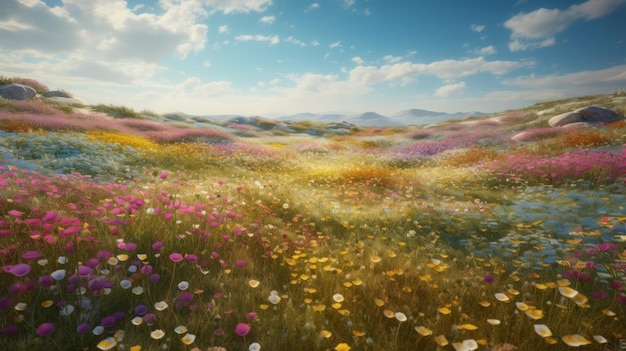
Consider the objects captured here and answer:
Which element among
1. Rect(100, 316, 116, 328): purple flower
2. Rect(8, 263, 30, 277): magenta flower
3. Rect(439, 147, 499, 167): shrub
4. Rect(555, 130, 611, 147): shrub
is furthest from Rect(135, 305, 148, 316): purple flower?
Rect(555, 130, 611, 147): shrub

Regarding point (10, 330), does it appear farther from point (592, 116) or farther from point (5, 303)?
point (592, 116)

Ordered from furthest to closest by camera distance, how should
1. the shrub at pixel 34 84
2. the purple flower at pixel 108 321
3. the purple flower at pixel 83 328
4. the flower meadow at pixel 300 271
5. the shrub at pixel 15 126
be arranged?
1. the shrub at pixel 34 84
2. the shrub at pixel 15 126
3. the flower meadow at pixel 300 271
4. the purple flower at pixel 108 321
5. the purple flower at pixel 83 328

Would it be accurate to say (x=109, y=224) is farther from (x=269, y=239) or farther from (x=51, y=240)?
(x=269, y=239)

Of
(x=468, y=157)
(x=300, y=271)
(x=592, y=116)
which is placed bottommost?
(x=468, y=157)

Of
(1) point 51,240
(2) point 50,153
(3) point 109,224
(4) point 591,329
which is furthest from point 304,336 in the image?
(2) point 50,153

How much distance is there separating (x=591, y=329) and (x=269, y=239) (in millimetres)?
4177

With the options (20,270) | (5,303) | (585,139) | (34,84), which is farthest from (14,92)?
(585,139)

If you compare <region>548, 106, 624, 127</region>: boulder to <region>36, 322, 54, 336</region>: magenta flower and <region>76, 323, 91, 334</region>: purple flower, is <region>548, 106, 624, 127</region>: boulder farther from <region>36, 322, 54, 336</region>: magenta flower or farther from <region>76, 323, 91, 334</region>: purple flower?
<region>36, 322, 54, 336</region>: magenta flower

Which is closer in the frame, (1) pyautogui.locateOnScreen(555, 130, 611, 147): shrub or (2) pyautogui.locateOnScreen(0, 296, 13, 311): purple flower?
(2) pyautogui.locateOnScreen(0, 296, 13, 311): purple flower

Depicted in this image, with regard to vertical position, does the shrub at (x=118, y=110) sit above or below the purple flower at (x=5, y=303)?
above

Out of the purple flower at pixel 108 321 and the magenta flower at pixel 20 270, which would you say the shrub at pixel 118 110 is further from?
the purple flower at pixel 108 321

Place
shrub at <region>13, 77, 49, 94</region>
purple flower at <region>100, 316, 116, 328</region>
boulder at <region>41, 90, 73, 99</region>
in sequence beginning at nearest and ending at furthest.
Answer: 1. purple flower at <region>100, 316, 116, 328</region>
2. shrub at <region>13, 77, 49, 94</region>
3. boulder at <region>41, 90, 73, 99</region>

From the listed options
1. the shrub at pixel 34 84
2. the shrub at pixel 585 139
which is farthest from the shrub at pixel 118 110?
the shrub at pixel 585 139

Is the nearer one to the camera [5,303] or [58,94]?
[5,303]
